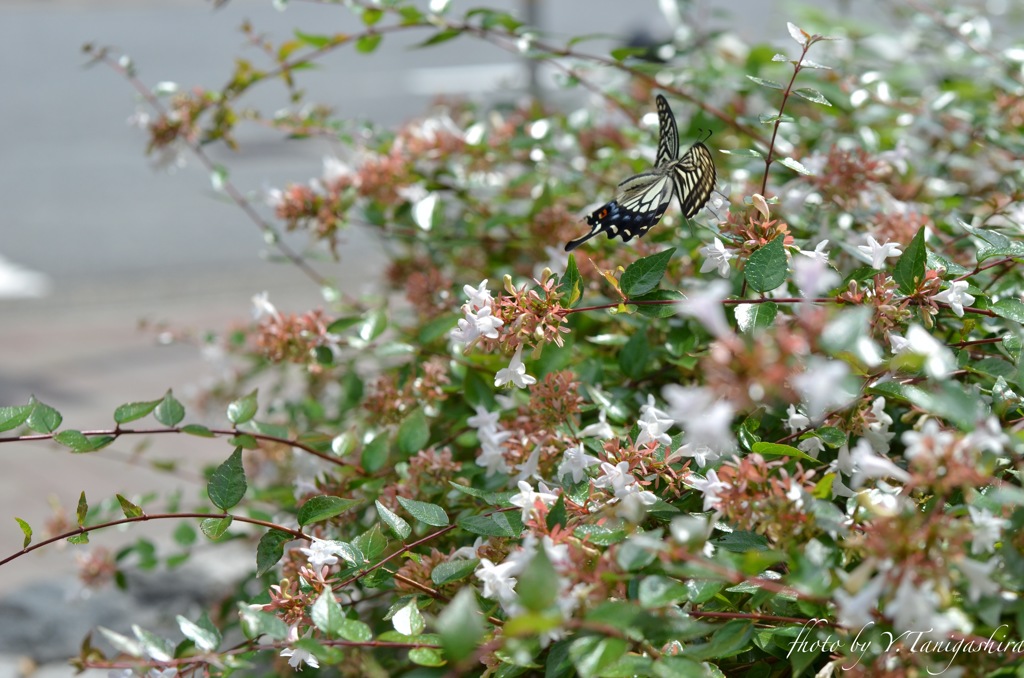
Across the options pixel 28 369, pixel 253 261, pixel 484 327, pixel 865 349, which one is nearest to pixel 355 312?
pixel 484 327

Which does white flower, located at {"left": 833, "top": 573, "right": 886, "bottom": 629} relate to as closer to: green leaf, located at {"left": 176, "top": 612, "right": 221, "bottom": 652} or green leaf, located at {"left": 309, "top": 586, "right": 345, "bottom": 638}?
green leaf, located at {"left": 309, "top": 586, "right": 345, "bottom": 638}

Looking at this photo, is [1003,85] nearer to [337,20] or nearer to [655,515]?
[655,515]

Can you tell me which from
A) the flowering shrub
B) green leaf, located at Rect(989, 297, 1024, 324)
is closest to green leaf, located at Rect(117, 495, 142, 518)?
the flowering shrub

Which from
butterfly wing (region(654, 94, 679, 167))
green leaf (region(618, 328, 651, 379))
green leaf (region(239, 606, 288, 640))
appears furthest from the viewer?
green leaf (region(618, 328, 651, 379))

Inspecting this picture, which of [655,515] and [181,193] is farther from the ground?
[655,515]

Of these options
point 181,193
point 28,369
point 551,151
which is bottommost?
point 181,193

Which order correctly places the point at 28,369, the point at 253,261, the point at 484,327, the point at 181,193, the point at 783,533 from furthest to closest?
1. the point at 181,193
2. the point at 253,261
3. the point at 28,369
4. the point at 484,327
5. the point at 783,533
